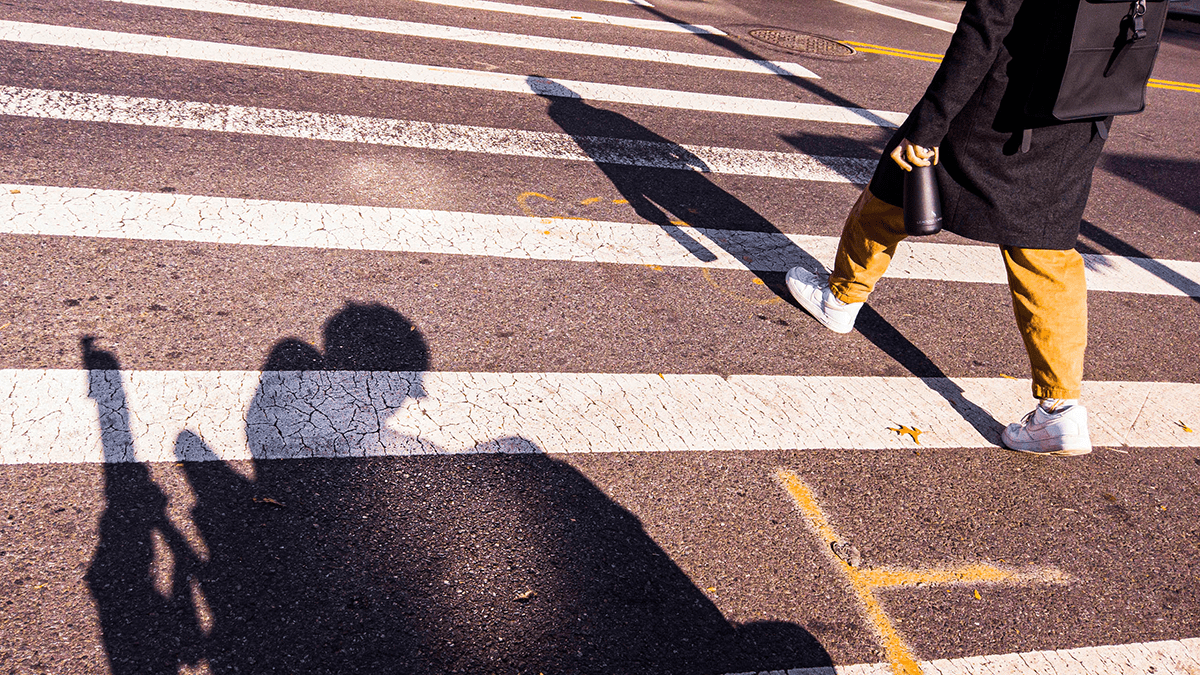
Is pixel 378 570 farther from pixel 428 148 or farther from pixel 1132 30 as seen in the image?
pixel 428 148

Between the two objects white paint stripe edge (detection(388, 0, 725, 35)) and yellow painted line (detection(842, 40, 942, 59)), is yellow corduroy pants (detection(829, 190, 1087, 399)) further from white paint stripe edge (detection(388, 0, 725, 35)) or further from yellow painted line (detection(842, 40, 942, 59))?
yellow painted line (detection(842, 40, 942, 59))

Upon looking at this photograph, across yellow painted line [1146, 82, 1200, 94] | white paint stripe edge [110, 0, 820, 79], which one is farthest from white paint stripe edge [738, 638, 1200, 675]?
yellow painted line [1146, 82, 1200, 94]

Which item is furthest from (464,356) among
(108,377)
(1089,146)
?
(1089,146)

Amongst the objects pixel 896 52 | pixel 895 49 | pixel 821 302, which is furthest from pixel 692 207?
pixel 895 49

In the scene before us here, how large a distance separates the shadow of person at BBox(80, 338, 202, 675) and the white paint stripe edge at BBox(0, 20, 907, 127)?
4106 millimetres

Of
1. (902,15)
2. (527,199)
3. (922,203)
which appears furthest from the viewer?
(902,15)

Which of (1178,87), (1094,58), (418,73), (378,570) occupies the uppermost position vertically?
(1094,58)

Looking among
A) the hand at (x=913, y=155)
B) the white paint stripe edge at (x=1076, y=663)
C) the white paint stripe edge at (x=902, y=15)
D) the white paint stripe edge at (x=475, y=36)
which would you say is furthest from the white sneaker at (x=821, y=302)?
the white paint stripe edge at (x=902, y=15)

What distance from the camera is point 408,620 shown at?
2311 mm

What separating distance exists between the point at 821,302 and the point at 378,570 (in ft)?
7.94

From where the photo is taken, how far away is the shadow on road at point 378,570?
7.27 ft

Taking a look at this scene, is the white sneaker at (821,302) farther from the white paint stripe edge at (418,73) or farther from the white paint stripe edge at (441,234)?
the white paint stripe edge at (418,73)

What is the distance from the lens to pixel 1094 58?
291 centimetres

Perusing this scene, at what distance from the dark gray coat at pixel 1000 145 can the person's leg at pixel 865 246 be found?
1.00ft
